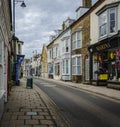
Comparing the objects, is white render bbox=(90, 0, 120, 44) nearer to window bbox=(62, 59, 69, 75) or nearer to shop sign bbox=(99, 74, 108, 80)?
shop sign bbox=(99, 74, 108, 80)

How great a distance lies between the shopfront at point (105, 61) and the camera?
2317 centimetres

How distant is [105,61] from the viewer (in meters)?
26.5

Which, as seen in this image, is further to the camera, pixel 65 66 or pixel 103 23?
pixel 65 66

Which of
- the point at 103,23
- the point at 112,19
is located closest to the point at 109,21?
the point at 112,19

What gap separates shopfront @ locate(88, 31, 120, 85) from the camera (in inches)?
912

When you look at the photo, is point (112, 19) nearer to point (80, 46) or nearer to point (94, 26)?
point (94, 26)

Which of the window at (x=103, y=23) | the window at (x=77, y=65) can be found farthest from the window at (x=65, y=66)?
the window at (x=103, y=23)

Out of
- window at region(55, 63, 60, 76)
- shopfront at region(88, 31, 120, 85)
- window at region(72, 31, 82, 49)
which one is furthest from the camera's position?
window at region(55, 63, 60, 76)

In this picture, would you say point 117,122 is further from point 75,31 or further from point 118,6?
point 75,31

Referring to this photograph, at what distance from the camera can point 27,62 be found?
13675 cm

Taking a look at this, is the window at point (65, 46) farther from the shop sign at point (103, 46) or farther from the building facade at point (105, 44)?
the shop sign at point (103, 46)

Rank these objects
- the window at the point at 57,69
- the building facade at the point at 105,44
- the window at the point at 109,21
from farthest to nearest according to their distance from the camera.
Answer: the window at the point at 57,69 → the window at the point at 109,21 → the building facade at the point at 105,44

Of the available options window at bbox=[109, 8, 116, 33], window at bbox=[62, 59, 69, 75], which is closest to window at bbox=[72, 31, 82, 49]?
window at bbox=[62, 59, 69, 75]

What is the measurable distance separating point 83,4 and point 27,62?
100416mm
